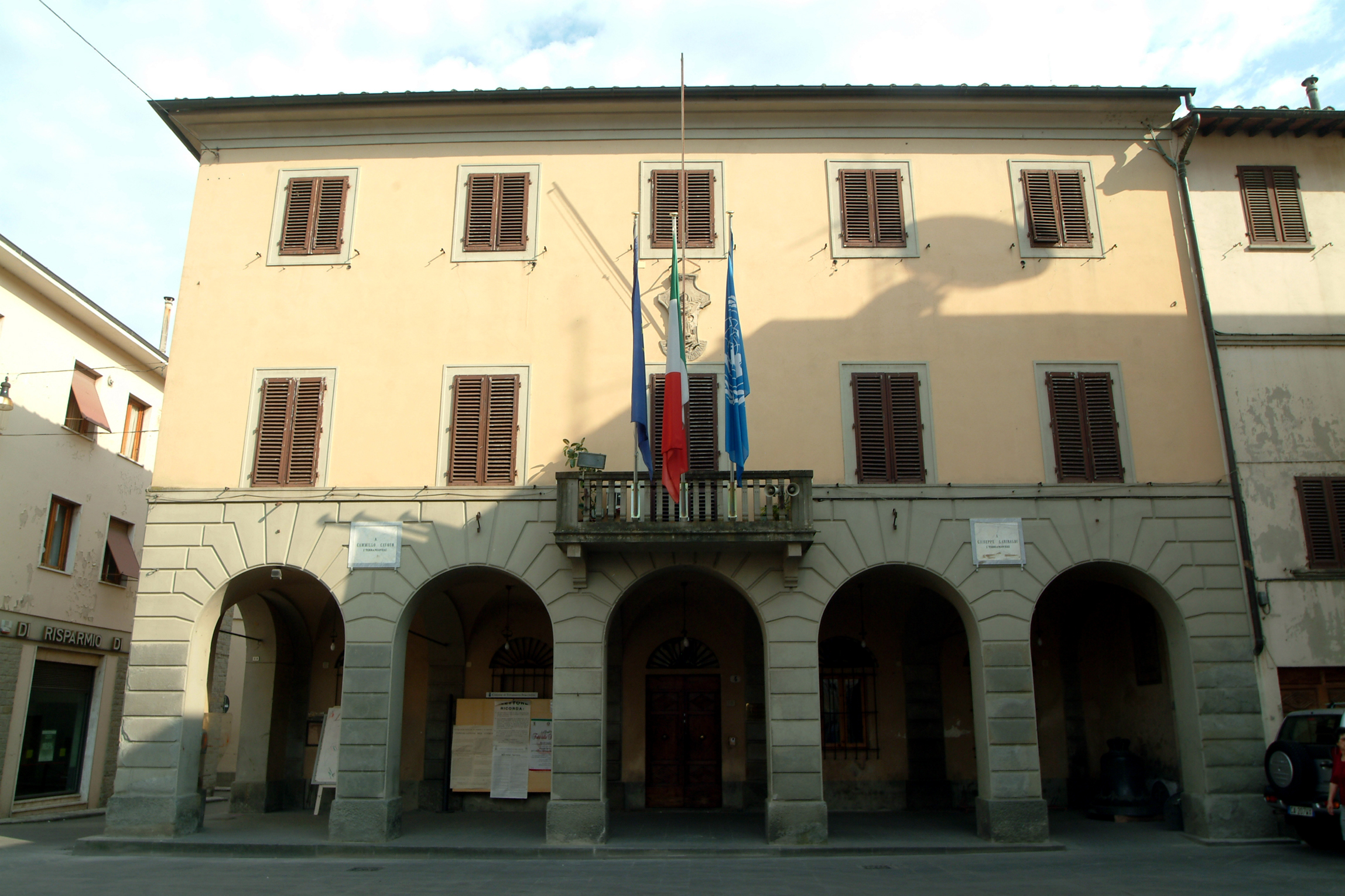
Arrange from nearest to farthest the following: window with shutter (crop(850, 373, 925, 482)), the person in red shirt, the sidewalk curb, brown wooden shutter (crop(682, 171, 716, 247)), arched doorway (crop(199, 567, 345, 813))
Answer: the person in red shirt, the sidewalk curb, window with shutter (crop(850, 373, 925, 482)), brown wooden shutter (crop(682, 171, 716, 247)), arched doorway (crop(199, 567, 345, 813))

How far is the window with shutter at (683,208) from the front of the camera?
16.9 metres

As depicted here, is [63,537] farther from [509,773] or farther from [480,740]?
[509,773]

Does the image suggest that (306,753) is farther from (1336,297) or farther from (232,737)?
(1336,297)

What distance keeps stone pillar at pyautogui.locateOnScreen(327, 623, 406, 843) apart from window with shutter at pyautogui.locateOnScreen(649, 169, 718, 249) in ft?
25.7

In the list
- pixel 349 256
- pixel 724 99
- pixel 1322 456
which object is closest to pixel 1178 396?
pixel 1322 456

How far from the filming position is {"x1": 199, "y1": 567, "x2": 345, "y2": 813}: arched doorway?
18.5 meters

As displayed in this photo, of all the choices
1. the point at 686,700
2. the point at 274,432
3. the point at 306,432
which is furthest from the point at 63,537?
the point at 686,700

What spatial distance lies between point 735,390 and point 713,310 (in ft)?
7.61

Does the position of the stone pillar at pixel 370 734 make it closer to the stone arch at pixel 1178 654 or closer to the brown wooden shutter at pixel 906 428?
the brown wooden shutter at pixel 906 428

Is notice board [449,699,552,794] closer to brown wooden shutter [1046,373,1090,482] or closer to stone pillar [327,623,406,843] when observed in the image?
stone pillar [327,623,406,843]

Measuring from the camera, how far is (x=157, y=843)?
14.1 m

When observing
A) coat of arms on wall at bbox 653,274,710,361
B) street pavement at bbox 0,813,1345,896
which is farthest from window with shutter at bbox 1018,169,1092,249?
street pavement at bbox 0,813,1345,896

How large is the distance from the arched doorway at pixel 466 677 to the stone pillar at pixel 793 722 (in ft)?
17.4

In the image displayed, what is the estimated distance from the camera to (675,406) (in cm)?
1459
